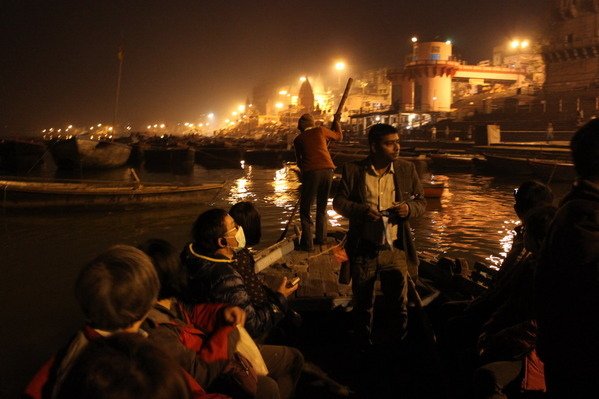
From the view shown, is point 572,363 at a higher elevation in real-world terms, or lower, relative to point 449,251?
higher

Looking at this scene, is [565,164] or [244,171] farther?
[244,171]

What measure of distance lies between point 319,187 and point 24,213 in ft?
42.4

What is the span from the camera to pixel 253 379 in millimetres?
2691

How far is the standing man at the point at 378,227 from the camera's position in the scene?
4402 millimetres

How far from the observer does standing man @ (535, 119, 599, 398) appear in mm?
1935

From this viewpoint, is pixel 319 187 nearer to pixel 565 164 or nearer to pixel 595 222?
pixel 595 222

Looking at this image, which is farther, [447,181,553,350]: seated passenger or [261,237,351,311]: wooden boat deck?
[261,237,351,311]: wooden boat deck

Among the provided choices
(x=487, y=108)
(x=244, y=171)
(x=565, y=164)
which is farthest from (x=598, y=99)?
(x=244, y=171)

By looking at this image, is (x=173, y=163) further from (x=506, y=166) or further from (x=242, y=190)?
(x=506, y=166)

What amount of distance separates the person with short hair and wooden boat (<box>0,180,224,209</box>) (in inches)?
603

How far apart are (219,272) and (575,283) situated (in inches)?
83.5

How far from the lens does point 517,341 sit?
10.1 feet

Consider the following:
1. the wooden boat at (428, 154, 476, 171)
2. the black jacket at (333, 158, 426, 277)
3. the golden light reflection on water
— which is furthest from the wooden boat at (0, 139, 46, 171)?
the black jacket at (333, 158, 426, 277)

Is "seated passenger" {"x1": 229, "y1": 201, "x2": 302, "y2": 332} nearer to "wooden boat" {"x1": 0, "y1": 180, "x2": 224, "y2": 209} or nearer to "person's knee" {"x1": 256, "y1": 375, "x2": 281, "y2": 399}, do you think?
"person's knee" {"x1": 256, "y1": 375, "x2": 281, "y2": 399}
